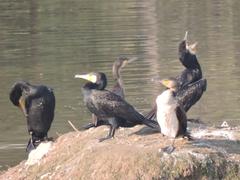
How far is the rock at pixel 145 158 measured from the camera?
9.57 m

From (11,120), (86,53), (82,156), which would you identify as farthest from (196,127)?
(86,53)

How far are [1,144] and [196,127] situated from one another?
4.87 m

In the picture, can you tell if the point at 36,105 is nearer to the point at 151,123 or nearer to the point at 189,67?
the point at 151,123

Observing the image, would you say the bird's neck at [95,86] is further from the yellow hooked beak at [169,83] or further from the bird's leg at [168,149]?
the bird's leg at [168,149]

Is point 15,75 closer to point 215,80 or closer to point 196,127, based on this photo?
point 215,80

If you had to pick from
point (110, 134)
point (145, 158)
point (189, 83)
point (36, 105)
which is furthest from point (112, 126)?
point (189, 83)

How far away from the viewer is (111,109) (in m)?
10.6

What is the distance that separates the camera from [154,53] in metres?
24.1

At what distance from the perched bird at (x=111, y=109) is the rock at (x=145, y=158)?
15 centimetres

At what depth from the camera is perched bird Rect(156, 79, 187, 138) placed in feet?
31.6

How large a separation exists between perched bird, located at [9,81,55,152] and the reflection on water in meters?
1.78

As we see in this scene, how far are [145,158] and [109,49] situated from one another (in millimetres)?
16098

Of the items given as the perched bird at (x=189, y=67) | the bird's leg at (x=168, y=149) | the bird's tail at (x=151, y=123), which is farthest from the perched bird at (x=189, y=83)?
the bird's leg at (x=168, y=149)

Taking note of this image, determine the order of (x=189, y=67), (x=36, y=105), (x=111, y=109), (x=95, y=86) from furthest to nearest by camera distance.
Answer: (x=189, y=67)
(x=36, y=105)
(x=95, y=86)
(x=111, y=109)
